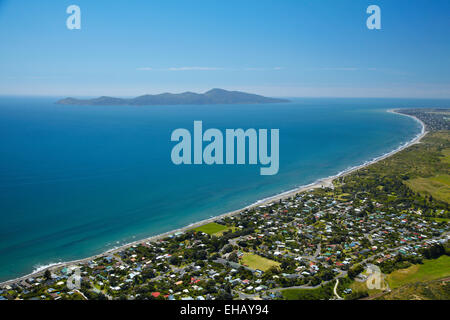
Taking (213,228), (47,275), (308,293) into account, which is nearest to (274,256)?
(308,293)

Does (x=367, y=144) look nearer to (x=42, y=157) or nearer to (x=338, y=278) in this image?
(x=338, y=278)

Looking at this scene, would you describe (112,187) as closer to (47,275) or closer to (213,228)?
(213,228)

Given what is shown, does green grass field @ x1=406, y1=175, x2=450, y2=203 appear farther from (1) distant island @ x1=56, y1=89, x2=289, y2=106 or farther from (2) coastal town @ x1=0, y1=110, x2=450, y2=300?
(1) distant island @ x1=56, y1=89, x2=289, y2=106

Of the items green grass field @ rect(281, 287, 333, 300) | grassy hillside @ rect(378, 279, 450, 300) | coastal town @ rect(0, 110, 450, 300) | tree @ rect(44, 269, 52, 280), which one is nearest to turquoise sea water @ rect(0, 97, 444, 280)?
tree @ rect(44, 269, 52, 280)

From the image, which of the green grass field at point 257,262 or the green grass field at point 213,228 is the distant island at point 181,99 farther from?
the green grass field at point 257,262
